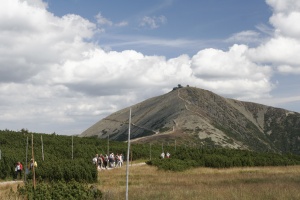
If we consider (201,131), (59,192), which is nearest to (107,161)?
(59,192)

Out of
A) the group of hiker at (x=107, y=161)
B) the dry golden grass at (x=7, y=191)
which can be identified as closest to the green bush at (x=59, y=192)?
the dry golden grass at (x=7, y=191)

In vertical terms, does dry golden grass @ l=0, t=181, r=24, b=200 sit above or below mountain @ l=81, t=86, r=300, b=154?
below

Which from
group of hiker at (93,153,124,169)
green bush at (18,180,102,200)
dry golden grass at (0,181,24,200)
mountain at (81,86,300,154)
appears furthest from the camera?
mountain at (81,86,300,154)

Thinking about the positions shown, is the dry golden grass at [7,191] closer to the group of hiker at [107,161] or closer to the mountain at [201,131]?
the group of hiker at [107,161]

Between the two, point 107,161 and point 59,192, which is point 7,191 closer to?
point 59,192

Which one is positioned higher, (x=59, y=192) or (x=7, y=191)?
(x=59, y=192)

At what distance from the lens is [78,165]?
3312 centimetres

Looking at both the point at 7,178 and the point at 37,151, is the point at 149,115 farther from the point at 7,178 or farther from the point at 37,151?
the point at 7,178

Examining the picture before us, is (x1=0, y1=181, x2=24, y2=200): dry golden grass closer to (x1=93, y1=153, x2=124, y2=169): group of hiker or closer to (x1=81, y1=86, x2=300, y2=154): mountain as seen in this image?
(x1=93, y1=153, x2=124, y2=169): group of hiker

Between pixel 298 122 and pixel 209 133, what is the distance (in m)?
74.3

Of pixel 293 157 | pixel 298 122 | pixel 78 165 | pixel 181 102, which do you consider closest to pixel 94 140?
pixel 293 157

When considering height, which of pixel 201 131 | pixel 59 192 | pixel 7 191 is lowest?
Answer: pixel 7 191

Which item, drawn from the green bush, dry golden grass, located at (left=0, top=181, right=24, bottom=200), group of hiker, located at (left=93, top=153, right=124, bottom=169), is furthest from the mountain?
the green bush

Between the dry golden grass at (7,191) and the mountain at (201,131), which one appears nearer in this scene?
the dry golden grass at (7,191)
